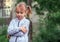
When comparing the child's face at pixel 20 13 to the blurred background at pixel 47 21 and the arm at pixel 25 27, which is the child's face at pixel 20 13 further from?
the blurred background at pixel 47 21

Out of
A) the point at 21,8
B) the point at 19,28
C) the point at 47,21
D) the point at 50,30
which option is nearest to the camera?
the point at 19,28

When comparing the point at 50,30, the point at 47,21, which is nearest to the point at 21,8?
the point at 50,30

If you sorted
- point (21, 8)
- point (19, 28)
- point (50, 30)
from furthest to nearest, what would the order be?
point (50, 30)
point (21, 8)
point (19, 28)

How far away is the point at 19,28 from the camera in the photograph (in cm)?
465

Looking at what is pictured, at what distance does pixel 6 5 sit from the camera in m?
15.4

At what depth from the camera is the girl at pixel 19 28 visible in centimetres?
468

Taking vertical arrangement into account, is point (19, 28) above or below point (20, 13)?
below

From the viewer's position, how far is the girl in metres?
4.68

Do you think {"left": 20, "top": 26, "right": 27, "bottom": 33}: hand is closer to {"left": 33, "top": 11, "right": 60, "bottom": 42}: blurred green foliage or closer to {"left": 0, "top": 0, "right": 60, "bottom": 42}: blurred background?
{"left": 0, "top": 0, "right": 60, "bottom": 42}: blurred background

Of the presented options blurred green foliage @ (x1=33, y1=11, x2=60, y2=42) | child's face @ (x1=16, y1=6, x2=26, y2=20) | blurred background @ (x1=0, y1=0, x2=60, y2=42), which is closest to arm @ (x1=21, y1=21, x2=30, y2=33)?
child's face @ (x1=16, y1=6, x2=26, y2=20)

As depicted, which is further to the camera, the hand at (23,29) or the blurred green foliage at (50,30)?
the blurred green foliage at (50,30)

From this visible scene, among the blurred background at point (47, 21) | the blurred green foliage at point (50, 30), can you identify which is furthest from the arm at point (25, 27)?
the blurred green foliage at point (50, 30)

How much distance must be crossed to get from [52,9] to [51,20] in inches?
24.6

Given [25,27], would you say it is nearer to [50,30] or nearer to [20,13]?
[20,13]
